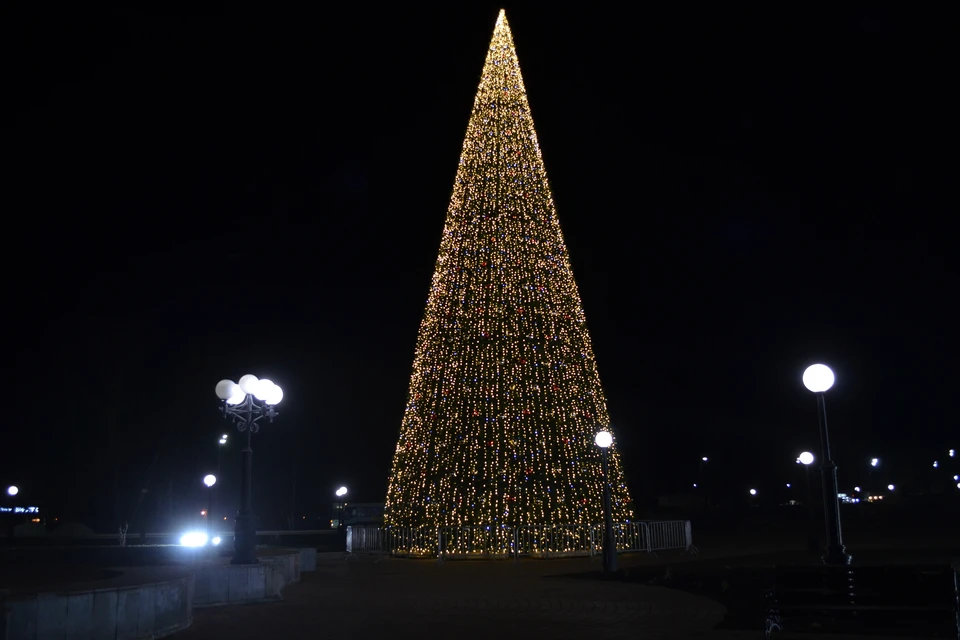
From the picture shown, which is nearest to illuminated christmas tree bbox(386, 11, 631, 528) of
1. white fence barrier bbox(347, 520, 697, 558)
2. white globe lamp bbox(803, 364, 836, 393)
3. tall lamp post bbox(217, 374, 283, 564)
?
white fence barrier bbox(347, 520, 697, 558)

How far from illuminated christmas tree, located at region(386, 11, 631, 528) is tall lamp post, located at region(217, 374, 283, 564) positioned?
694 centimetres

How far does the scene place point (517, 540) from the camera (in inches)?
866

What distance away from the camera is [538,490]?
22.3m

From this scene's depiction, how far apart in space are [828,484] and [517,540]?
12.5 m

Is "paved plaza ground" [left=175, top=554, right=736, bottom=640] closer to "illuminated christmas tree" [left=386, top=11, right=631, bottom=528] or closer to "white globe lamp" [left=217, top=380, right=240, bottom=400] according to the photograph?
"white globe lamp" [left=217, top=380, right=240, bottom=400]

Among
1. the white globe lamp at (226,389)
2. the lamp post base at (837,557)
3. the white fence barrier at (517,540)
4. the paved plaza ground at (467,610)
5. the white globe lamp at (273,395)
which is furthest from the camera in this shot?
the white fence barrier at (517,540)

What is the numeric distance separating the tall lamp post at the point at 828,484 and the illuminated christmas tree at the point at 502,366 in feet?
39.2

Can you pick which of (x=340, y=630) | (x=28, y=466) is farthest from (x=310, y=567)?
(x=28, y=466)

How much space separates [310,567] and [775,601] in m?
12.7

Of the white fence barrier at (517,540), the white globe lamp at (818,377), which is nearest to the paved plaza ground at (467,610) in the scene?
the white globe lamp at (818,377)

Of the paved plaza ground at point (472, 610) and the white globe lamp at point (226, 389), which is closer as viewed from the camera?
the paved plaza ground at point (472, 610)

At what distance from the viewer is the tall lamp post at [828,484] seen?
1016 centimetres

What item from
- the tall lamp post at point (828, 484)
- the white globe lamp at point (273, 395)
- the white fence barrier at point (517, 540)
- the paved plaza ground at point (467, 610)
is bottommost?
the paved plaza ground at point (467, 610)

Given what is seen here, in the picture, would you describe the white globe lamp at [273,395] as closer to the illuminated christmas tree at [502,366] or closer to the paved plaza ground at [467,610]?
the paved plaza ground at [467,610]
